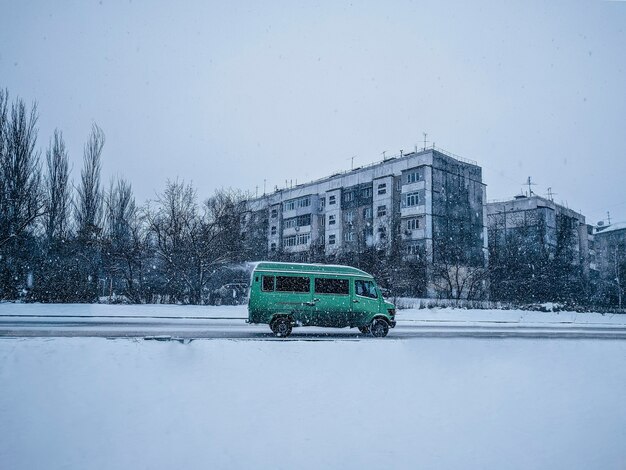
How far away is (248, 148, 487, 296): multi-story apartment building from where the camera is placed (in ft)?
145

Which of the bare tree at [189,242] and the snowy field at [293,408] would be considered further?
the bare tree at [189,242]

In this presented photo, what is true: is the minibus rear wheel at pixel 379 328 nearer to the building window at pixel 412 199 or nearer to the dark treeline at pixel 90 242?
the dark treeline at pixel 90 242

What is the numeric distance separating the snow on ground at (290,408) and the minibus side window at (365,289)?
9.43ft

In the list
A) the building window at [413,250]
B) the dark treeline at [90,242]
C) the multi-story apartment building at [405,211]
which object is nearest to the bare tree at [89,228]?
the dark treeline at [90,242]

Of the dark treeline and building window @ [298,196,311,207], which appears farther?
building window @ [298,196,311,207]

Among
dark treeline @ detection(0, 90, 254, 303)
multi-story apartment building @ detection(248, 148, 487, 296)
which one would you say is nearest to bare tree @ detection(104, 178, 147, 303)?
dark treeline @ detection(0, 90, 254, 303)

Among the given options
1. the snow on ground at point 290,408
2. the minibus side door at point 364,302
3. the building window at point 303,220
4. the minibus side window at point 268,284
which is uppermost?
the building window at point 303,220

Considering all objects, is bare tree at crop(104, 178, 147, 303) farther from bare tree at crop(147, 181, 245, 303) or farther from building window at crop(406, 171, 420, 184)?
building window at crop(406, 171, 420, 184)

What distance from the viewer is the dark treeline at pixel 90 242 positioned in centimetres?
2630

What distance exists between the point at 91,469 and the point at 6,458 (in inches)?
58.4

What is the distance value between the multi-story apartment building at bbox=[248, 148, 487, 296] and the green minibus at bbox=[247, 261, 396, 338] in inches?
898

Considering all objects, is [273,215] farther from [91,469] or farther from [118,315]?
[91,469]

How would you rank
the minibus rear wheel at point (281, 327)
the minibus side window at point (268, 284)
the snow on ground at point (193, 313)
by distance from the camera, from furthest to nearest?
the snow on ground at point (193, 313)
the minibus side window at point (268, 284)
the minibus rear wheel at point (281, 327)

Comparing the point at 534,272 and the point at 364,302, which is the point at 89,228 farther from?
the point at 534,272
